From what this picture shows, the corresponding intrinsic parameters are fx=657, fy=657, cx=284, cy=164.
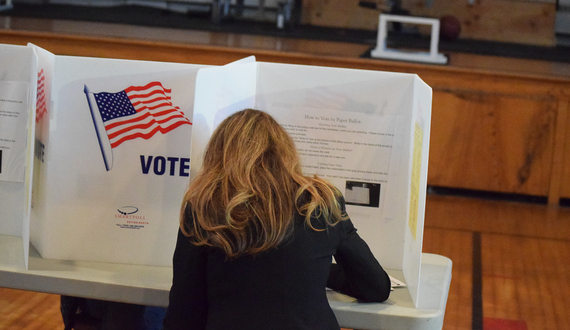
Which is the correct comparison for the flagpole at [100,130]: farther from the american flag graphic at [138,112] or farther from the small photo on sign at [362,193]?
the small photo on sign at [362,193]

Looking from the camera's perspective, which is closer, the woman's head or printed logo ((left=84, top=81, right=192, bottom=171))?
the woman's head

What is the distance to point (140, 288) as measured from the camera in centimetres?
128

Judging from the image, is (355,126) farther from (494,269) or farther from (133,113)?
(494,269)

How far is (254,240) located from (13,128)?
631mm

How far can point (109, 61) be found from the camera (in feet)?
4.39

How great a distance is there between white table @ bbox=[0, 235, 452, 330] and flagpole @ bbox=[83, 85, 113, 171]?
0.23 metres

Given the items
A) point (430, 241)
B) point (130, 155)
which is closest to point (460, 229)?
point (430, 241)

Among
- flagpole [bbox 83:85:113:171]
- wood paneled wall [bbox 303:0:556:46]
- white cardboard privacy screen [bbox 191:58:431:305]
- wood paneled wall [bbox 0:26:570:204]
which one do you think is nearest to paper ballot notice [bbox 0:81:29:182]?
flagpole [bbox 83:85:113:171]

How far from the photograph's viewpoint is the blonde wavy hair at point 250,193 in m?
1.12

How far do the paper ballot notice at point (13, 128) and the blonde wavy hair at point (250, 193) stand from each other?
46 centimetres

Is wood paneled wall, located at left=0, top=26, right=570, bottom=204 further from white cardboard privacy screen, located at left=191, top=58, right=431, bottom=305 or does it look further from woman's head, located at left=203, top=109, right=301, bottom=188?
woman's head, located at left=203, top=109, right=301, bottom=188

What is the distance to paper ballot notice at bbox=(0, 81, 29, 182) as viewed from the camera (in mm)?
1390

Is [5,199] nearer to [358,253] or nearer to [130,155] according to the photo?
[130,155]

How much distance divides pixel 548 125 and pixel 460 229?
0.81 metres
